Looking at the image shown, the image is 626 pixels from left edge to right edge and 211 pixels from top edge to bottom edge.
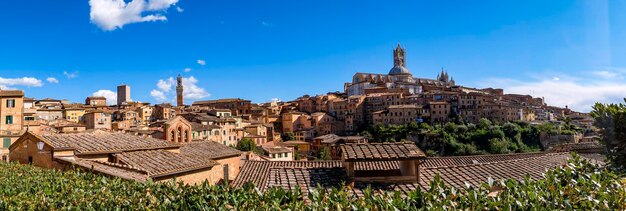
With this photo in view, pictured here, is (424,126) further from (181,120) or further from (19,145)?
(19,145)

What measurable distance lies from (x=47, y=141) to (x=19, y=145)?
234cm

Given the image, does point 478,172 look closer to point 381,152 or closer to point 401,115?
point 381,152

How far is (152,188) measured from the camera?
5977 mm

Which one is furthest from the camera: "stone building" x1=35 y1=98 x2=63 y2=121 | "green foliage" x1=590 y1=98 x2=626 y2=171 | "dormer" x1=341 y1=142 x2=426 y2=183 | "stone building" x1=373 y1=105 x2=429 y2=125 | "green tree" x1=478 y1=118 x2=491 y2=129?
"stone building" x1=373 y1=105 x2=429 y2=125

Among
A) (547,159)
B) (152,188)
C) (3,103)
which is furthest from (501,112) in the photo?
(152,188)

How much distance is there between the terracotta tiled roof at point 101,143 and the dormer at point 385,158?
6.84 metres

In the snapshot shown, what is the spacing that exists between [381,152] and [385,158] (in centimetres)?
56

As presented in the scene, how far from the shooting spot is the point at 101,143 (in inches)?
538

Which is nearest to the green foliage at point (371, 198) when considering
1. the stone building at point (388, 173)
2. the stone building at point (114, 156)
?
the stone building at point (114, 156)

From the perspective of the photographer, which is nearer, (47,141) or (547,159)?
(47,141)

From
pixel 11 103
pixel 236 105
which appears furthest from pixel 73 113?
pixel 11 103

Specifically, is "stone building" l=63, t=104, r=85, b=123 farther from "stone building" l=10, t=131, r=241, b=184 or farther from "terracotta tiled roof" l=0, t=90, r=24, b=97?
"stone building" l=10, t=131, r=241, b=184

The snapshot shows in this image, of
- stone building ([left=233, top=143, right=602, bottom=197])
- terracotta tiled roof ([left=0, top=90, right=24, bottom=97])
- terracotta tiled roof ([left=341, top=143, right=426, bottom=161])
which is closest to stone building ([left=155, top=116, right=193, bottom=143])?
terracotta tiled roof ([left=0, top=90, right=24, bottom=97])

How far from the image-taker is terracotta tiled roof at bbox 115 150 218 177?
1167cm
